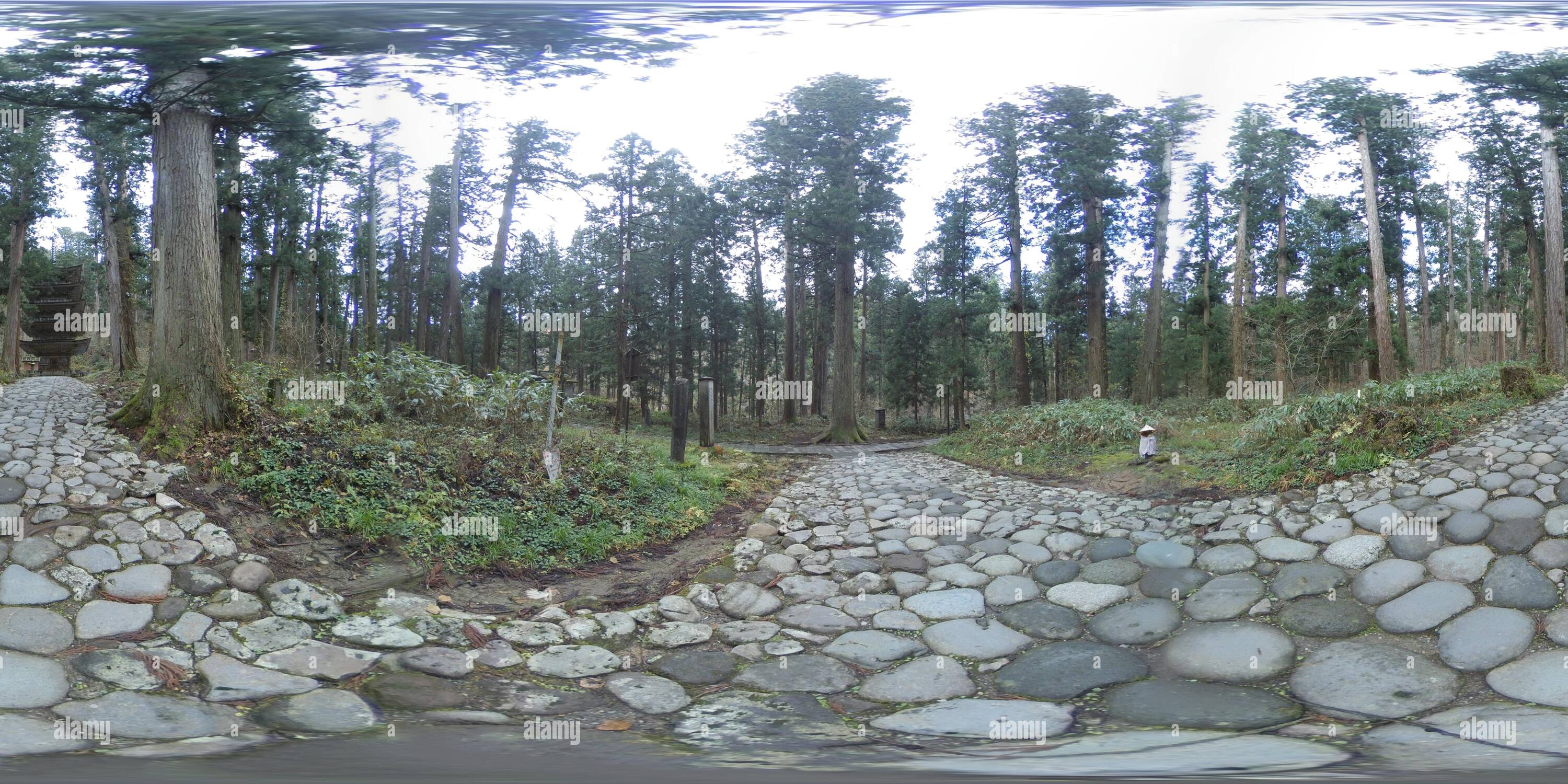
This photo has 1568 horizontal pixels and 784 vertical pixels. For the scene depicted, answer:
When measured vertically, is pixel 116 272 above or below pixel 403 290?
above

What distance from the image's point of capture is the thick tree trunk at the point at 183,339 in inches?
147

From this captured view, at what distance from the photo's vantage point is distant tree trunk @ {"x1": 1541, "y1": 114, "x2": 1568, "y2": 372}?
1542 mm

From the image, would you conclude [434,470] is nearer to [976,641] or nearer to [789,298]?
[789,298]

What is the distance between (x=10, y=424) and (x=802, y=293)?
4.14m

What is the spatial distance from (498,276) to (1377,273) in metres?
2.21

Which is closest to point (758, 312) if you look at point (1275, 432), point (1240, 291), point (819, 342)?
point (1240, 291)

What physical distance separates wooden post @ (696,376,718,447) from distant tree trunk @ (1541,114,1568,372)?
454 cm

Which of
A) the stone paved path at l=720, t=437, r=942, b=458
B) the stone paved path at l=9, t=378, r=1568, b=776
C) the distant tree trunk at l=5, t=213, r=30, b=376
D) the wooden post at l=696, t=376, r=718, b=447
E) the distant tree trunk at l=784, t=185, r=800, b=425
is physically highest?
the distant tree trunk at l=5, t=213, r=30, b=376

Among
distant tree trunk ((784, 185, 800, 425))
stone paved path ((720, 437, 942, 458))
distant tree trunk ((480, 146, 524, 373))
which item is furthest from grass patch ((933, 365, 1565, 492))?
distant tree trunk ((480, 146, 524, 373))

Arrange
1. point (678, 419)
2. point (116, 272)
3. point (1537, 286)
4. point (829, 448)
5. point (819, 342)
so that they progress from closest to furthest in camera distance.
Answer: point (1537, 286), point (116, 272), point (678, 419), point (829, 448), point (819, 342)

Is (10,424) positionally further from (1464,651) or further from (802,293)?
(1464,651)

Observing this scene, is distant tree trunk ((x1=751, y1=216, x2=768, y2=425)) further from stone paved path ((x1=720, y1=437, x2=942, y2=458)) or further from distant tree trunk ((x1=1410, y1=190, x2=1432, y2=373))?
distant tree trunk ((x1=1410, y1=190, x2=1432, y2=373))

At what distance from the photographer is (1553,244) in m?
1.70

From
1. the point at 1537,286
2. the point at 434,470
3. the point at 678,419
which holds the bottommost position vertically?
the point at 434,470
